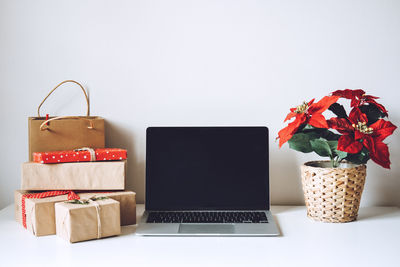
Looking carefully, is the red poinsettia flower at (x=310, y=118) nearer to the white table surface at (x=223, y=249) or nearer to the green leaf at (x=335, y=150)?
the green leaf at (x=335, y=150)

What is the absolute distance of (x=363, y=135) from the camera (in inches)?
45.4

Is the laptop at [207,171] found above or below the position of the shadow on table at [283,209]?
above

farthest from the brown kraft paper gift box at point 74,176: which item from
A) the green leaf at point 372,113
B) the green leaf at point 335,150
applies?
the green leaf at point 372,113

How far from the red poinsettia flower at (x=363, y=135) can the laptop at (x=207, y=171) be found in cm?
26

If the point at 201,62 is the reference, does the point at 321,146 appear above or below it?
below

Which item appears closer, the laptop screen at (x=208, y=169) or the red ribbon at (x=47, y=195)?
the red ribbon at (x=47, y=195)

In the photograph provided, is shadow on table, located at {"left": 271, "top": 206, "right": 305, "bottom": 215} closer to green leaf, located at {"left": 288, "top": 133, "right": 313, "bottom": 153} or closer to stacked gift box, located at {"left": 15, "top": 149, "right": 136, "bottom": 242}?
green leaf, located at {"left": 288, "top": 133, "right": 313, "bottom": 153}

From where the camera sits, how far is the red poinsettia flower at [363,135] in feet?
3.76

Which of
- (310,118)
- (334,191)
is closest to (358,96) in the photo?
(310,118)

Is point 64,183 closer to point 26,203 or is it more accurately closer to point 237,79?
point 26,203

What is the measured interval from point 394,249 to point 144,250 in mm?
610

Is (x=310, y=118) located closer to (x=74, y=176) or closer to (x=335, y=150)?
(x=335, y=150)

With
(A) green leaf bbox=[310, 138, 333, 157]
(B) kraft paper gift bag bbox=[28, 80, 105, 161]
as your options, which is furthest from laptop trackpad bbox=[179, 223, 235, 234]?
(B) kraft paper gift bag bbox=[28, 80, 105, 161]

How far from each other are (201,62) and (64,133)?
20.6 inches
